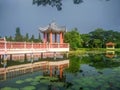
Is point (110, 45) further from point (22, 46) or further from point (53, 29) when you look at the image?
point (22, 46)

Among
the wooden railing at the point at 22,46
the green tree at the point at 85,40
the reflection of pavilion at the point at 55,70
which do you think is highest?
the green tree at the point at 85,40

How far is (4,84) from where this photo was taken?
395 inches

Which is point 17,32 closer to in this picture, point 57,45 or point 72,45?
point 72,45

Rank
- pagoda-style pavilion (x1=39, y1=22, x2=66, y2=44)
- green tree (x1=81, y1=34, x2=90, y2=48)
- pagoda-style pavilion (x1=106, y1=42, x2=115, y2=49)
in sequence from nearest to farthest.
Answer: pagoda-style pavilion (x1=39, y1=22, x2=66, y2=44)
green tree (x1=81, y1=34, x2=90, y2=48)
pagoda-style pavilion (x1=106, y1=42, x2=115, y2=49)

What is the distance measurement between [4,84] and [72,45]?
1247 inches

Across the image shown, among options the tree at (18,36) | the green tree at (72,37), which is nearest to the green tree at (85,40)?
the green tree at (72,37)

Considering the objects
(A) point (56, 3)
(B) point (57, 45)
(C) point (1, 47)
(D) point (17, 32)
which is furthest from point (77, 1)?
(D) point (17, 32)

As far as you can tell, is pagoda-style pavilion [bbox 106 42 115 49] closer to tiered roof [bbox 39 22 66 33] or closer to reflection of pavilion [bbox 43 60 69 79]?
tiered roof [bbox 39 22 66 33]

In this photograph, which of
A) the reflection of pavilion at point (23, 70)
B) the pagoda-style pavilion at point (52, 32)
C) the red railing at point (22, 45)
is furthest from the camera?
the pagoda-style pavilion at point (52, 32)

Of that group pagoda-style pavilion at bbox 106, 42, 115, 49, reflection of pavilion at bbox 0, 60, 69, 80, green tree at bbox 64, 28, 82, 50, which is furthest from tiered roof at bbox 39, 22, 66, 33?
pagoda-style pavilion at bbox 106, 42, 115, 49

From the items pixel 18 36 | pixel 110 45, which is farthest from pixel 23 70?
pixel 110 45

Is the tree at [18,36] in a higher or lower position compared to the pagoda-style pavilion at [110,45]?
higher

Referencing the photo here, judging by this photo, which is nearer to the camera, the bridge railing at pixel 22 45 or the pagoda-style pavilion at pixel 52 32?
the bridge railing at pixel 22 45

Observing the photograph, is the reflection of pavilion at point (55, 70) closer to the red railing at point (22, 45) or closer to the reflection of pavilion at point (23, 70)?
the reflection of pavilion at point (23, 70)
